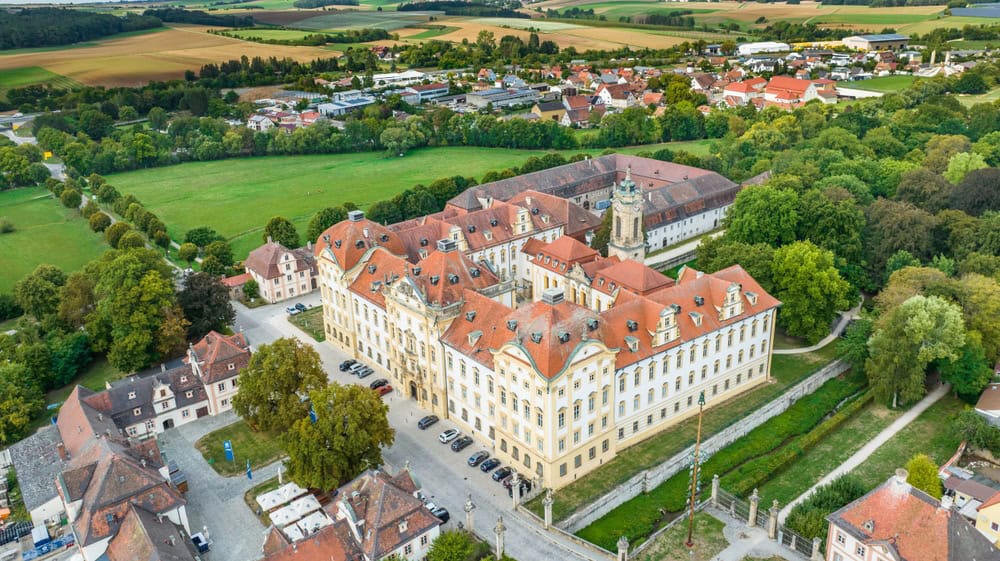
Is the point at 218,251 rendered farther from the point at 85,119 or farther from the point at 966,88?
the point at 966,88

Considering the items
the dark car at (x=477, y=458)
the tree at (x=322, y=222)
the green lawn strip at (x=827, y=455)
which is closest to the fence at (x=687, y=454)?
the green lawn strip at (x=827, y=455)

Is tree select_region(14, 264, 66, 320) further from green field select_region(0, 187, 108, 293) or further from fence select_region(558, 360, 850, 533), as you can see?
fence select_region(558, 360, 850, 533)

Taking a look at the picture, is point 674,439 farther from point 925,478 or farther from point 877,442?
point 925,478

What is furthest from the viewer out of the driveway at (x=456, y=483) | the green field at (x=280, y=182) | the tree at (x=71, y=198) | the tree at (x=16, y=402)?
the tree at (x=71, y=198)

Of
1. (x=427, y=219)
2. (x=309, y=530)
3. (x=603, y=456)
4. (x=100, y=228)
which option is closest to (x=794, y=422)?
(x=603, y=456)

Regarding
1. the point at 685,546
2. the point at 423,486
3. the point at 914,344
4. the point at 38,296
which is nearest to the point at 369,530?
the point at 423,486

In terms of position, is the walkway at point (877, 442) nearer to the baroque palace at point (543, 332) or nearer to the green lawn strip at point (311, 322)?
the baroque palace at point (543, 332)
